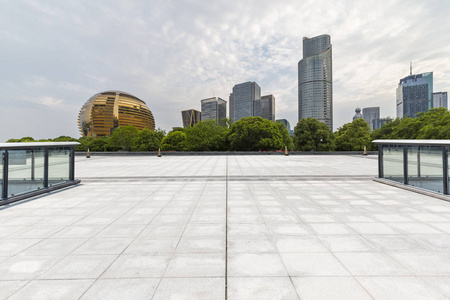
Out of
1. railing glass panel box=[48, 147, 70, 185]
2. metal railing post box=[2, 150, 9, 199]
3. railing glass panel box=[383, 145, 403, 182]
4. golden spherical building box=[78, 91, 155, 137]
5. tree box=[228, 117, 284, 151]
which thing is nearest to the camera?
metal railing post box=[2, 150, 9, 199]

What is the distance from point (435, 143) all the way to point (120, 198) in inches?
433

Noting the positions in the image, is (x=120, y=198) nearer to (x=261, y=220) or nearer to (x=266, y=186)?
(x=261, y=220)

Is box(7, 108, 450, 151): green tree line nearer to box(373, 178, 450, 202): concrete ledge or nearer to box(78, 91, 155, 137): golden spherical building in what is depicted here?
box(373, 178, 450, 202): concrete ledge

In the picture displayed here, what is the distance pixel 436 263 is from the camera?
128 inches

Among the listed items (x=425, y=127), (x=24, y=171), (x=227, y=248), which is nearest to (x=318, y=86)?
(x=425, y=127)

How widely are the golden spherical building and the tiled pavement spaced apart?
146127 mm

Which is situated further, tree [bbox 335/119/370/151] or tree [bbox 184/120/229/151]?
tree [bbox 184/120/229/151]

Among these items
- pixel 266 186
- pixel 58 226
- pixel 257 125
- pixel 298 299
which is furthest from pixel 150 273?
pixel 257 125

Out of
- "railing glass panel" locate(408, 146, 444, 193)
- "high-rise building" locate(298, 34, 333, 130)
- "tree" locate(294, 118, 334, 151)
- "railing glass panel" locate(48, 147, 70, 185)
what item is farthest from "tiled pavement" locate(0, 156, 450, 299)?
"high-rise building" locate(298, 34, 333, 130)

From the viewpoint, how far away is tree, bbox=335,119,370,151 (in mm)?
40328

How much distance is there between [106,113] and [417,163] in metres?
153

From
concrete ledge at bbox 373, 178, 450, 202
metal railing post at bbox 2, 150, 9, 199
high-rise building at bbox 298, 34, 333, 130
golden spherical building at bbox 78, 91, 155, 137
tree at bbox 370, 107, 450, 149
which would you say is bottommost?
concrete ledge at bbox 373, 178, 450, 202

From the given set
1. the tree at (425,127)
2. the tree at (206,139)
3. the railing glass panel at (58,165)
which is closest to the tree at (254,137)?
the tree at (206,139)

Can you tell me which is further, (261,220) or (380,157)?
(380,157)
